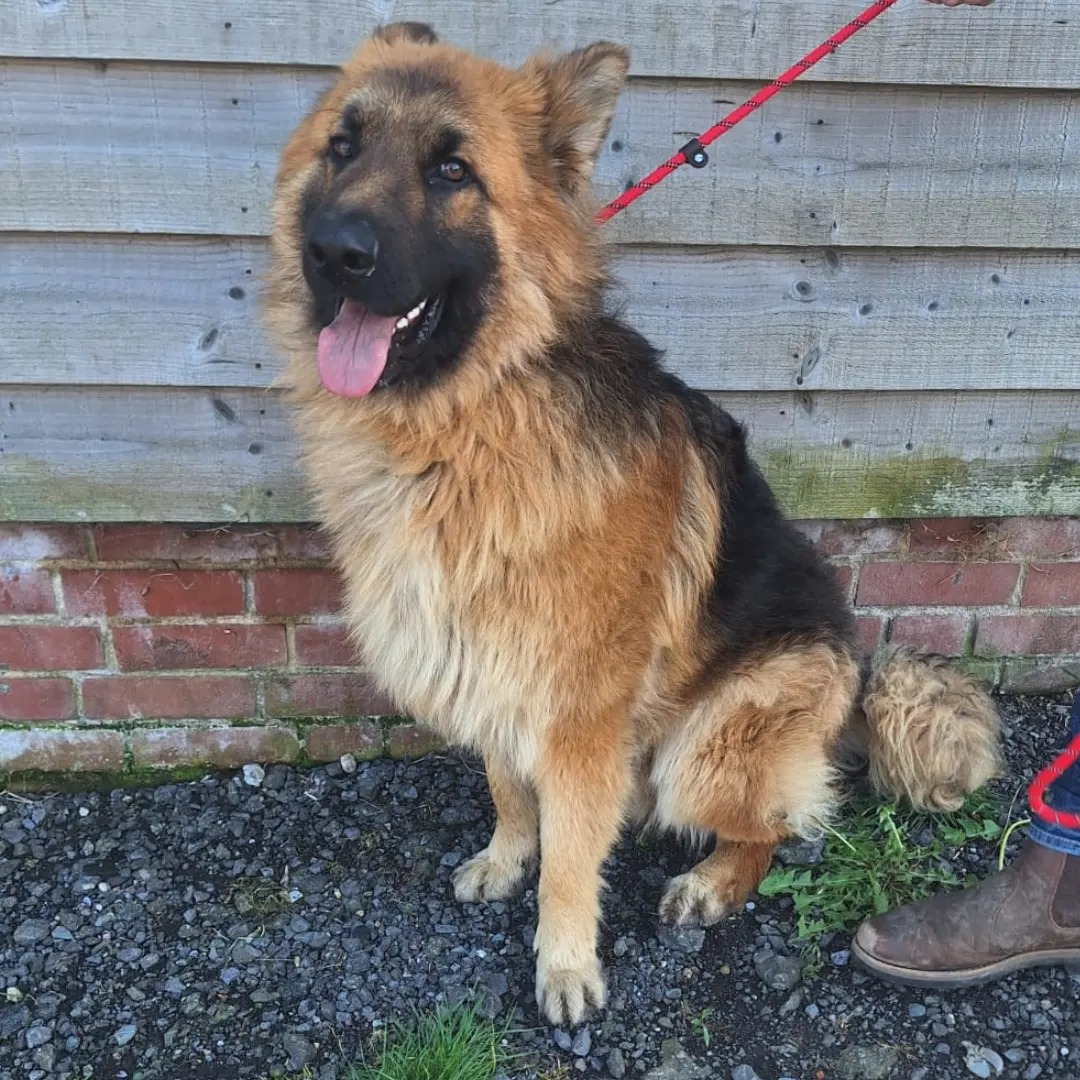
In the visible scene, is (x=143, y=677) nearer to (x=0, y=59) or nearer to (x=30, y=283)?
(x=30, y=283)

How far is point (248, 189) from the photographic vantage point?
2.62m

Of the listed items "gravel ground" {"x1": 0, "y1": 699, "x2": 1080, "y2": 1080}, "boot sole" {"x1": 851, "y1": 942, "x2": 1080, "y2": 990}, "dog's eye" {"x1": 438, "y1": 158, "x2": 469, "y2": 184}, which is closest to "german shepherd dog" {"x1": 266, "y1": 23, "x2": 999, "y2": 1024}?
"dog's eye" {"x1": 438, "y1": 158, "x2": 469, "y2": 184}

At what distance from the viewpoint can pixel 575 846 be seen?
7.54 ft

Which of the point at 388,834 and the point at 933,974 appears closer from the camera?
the point at 933,974

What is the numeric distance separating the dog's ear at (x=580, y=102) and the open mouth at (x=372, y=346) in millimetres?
458

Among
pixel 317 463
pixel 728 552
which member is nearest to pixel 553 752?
pixel 728 552

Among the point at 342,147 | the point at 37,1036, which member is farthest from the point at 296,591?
the point at 342,147

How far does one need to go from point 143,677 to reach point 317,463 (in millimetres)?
1281

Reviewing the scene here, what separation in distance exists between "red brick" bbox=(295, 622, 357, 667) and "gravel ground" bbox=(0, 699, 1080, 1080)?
0.45 meters

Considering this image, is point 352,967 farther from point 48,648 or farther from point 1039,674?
point 1039,674

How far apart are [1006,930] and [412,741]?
6.19ft

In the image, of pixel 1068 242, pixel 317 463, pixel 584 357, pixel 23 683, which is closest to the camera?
pixel 584 357

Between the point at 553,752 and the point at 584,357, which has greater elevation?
the point at 584,357

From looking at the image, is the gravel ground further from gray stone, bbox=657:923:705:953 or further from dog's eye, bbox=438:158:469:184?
dog's eye, bbox=438:158:469:184
